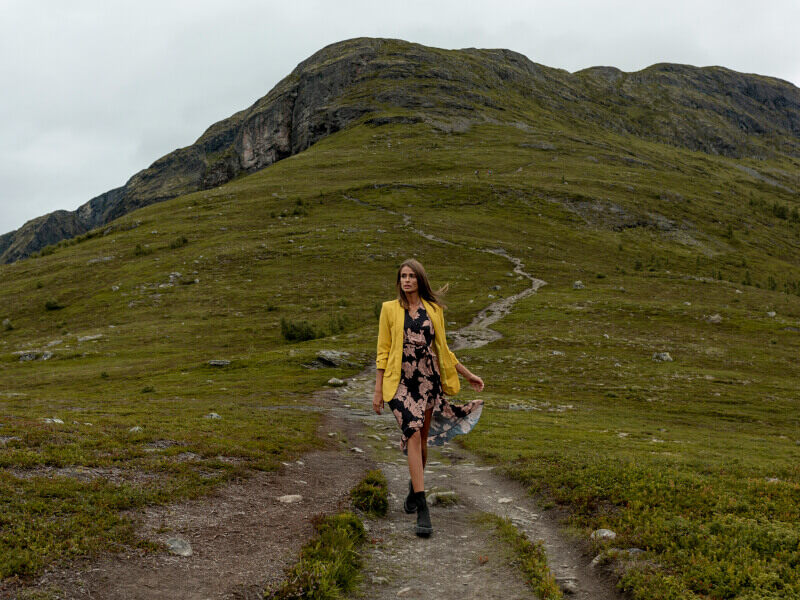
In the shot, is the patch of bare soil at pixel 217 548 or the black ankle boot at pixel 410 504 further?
the black ankle boot at pixel 410 504

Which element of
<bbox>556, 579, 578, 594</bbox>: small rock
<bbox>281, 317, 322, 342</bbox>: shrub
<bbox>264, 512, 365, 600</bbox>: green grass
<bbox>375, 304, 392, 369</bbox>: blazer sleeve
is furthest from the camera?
Answer: <bbox>281, 317, 322, 342</bbox>: shrub

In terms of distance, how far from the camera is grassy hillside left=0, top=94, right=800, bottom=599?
A: 29.9 ft

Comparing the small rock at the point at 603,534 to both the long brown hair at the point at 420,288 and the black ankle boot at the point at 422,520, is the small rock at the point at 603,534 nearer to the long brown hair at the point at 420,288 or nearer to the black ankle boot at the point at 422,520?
the black ankle boot at the point at 422,520

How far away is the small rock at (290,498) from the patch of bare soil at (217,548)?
0.46ft

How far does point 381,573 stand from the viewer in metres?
8.03

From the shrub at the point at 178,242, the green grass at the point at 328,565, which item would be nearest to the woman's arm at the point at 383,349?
the green grass at the point at 328,565

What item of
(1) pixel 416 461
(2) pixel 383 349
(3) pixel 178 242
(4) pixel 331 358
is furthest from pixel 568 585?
(3) pixel 178 242

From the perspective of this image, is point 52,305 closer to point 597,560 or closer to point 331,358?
point 331,358

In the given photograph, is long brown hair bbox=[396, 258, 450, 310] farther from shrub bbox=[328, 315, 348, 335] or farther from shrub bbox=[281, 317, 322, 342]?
shrub bbox=[328, 315, 348, 335]

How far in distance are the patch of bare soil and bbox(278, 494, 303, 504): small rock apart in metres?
0.14

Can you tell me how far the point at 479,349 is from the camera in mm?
45812

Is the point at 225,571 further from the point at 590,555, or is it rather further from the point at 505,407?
the point at 505,407

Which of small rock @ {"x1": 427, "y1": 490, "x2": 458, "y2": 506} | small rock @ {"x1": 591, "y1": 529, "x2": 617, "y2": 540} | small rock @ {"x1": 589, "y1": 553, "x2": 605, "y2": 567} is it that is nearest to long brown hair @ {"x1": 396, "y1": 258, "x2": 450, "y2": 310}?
small rock @ {"x1": 427, "y1": 490, "x2": 458, "y2": 506}

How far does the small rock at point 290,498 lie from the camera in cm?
1072
